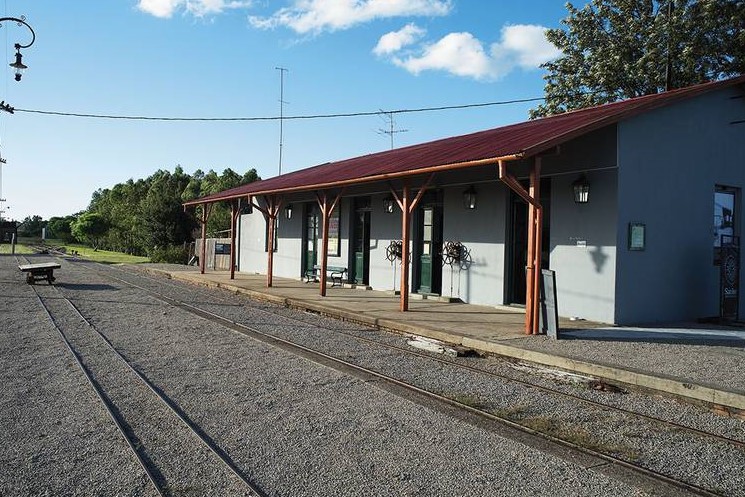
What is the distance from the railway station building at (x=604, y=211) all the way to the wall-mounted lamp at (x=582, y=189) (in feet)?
0.06

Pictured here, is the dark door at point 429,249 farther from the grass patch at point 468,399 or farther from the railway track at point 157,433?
the grass patch at point 468,399

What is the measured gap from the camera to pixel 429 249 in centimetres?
1457

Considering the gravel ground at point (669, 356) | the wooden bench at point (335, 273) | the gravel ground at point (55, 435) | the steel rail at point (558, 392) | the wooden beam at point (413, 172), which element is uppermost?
the wooden beam at point (413, 172)

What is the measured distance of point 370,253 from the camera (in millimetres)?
16625

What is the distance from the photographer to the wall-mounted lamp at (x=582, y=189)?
10.6 meters

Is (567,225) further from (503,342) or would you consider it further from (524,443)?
(524,443)

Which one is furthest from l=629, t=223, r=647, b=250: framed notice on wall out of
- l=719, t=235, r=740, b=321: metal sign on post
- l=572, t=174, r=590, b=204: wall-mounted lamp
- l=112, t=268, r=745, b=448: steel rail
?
l=112, t=268, r=745, b=448: steel rail

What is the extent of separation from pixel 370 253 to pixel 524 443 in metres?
12.1

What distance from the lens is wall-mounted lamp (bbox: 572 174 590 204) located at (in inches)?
416

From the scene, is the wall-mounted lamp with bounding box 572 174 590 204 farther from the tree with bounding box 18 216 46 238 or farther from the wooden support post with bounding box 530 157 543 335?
the tree with bounding box 18 216 46 238

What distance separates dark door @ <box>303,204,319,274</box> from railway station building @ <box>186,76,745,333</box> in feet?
17.9

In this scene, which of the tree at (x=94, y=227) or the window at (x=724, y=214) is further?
the tree at (x=94, y=227)

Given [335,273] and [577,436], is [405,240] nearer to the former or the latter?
[335,273]

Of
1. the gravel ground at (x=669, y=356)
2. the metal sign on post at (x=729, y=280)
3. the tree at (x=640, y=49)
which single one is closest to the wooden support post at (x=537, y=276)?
the gravel ground at (x=669, y=356)
